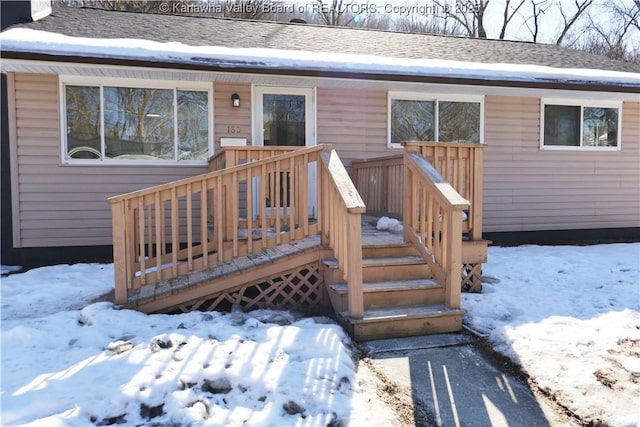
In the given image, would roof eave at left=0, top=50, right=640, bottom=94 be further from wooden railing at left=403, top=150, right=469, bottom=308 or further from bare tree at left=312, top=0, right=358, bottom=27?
bare tree at left=312, top=0, right=358, bottom=27

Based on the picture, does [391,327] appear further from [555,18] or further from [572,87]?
[555,18]

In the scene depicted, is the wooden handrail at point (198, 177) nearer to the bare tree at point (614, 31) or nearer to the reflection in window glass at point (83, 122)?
the reflection in window glass at point (83, 122)

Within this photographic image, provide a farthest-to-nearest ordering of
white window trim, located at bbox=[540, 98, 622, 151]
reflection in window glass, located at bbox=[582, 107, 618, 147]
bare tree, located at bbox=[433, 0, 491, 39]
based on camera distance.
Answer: bare tree, located at bbox=[433, 0, 491, 39], reflection in window glass, located at bbox=[582, 107, 618, 147], white window trim, located at bbox=[540, 98, 622, 151]

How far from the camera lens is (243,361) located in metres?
2.73

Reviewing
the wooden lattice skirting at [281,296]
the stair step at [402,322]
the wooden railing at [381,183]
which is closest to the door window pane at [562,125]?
the wooden railing at [381,183]

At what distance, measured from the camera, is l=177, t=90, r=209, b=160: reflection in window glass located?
6.44m

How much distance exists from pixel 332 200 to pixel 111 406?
7.36ft

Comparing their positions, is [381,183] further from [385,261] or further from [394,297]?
[394,297]

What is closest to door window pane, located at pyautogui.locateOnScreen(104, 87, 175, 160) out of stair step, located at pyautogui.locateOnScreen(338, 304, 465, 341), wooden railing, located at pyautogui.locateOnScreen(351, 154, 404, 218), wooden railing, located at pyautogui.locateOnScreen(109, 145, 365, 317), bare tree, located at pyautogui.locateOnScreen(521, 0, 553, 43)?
wooden railing, located at pyautogui.locateOnScreen(109, 145, 365, 317)

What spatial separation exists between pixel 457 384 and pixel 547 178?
6199 millimetres

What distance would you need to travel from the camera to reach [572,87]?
6.93m

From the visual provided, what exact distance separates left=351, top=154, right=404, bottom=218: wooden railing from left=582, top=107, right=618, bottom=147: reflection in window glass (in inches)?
172

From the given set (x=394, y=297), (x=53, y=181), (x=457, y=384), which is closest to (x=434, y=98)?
(x=394, y=297)

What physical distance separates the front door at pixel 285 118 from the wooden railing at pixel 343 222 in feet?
8.41
